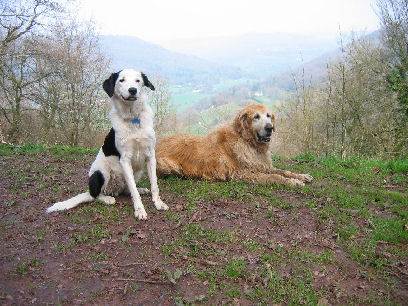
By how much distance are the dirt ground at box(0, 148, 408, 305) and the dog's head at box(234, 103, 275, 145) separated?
1161 mm

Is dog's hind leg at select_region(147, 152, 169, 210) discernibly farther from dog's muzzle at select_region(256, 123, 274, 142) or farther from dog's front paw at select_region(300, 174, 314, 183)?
dog's front paw at select_region(300, 174, 314, 183)

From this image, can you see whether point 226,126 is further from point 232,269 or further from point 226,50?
point 226,50

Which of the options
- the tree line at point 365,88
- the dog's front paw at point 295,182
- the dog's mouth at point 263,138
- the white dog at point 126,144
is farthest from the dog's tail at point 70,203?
the tree line at point 365,88

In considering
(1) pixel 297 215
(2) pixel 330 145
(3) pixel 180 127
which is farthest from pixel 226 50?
(1) pixel 297 215

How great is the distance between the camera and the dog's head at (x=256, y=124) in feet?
19.2

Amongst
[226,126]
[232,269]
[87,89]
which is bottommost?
[232,269]

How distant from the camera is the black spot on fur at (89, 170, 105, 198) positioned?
4738 millimetres

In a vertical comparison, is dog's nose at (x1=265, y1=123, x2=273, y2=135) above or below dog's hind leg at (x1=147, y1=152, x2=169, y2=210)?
above

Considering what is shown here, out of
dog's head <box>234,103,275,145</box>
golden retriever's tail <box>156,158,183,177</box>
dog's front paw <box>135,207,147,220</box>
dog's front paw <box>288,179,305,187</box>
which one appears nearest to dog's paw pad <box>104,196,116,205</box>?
dog's front paw <box>135,207,147,220</box>

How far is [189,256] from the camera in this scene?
3.58 m

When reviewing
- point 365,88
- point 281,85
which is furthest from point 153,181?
point 281,85

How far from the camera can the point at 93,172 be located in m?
4.76

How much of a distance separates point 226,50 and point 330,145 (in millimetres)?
104600

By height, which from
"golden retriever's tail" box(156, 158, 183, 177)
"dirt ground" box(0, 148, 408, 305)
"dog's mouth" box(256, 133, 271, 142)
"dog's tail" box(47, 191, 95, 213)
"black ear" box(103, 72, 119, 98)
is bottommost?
"dirt ground" box(0, 148, 408, 305)
